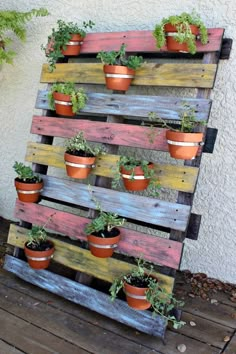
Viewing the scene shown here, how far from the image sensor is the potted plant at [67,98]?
2.34 m

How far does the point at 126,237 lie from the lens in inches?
85.0

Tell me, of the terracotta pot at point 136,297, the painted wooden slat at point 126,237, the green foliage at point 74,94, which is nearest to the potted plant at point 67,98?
the green foliage at point 74,94

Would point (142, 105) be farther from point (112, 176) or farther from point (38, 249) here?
point (38, 249)

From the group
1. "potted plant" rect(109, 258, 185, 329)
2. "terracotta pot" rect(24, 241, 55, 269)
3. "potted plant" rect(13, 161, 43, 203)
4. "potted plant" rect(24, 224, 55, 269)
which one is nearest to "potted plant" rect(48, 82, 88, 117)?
"potted plant" rect(13, 161, 43, 203)

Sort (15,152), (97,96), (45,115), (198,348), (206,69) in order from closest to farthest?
(198,348)
(206,69)
(97,96)
(45,115)
(15,152)

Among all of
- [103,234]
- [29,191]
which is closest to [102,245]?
[103,234]

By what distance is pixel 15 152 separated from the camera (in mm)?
3459

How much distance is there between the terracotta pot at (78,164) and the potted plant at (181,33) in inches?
31.0

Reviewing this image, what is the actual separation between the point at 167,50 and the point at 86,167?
86 cm

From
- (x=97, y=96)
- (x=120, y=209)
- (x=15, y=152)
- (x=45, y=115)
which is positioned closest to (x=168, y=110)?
(x=97, y=96)

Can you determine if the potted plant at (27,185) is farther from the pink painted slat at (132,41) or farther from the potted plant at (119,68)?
the pink painted slat at (132,41)

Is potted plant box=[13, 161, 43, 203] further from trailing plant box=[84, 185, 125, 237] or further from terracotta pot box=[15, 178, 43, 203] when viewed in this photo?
trailing plant box=[84, 185, 125, 237]

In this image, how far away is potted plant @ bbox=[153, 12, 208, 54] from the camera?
2.00 metres

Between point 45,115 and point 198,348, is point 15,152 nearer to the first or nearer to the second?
point 45,115
